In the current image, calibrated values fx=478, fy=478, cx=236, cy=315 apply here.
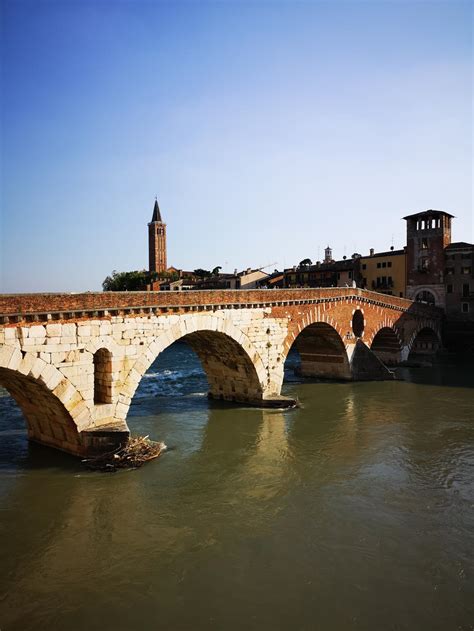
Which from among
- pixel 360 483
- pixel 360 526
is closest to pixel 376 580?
pixel 360 526

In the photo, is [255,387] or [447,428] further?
[255,387]

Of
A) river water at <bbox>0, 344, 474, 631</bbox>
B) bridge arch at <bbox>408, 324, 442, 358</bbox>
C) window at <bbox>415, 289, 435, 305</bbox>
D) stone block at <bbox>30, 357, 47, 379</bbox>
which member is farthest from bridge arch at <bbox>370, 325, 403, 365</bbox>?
stone block at <bbox>30, 357, 47, 379</bbox>

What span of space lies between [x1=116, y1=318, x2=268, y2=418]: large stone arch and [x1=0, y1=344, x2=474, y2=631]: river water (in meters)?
2.72

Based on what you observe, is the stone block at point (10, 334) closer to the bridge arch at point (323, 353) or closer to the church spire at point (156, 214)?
the bridge arch at point (323, 353)

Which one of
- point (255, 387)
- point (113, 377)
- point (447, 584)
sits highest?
point (113, 377)

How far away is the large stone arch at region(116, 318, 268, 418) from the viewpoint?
55.4ft

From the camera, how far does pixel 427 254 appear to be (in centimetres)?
4088

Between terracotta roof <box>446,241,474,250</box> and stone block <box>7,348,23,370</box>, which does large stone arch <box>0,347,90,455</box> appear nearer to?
stone block <box>7,348,23,370</box>

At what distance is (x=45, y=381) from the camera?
458 inches

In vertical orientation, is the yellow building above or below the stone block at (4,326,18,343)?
above

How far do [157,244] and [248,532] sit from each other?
80414 millimetres

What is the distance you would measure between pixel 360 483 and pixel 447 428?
6.66 m

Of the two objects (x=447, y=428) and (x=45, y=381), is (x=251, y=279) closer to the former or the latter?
(x=447, y=428)

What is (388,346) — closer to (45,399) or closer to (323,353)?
(323,353)
